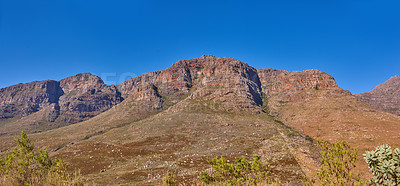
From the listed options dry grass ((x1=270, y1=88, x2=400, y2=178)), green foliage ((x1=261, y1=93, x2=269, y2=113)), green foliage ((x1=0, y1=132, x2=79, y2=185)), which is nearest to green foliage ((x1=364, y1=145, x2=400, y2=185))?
green foliage ((x1=0, y1=132, x2=79, y2=185))

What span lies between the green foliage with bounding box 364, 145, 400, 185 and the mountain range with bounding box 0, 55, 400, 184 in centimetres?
1935

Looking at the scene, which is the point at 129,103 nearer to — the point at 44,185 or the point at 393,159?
the point at 44,185

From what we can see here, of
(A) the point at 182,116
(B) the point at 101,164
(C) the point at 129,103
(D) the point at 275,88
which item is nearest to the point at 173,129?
(A) the point at 182,116

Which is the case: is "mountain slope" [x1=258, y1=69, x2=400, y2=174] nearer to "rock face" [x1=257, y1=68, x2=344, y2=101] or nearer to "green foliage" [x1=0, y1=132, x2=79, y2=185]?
"rock face" [x1=257, y1=68, x2=344, y2=101]

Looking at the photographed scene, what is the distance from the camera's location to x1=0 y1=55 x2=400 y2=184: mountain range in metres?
36.3

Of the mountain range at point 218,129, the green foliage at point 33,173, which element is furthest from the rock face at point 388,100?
the green foliage at point 33,173

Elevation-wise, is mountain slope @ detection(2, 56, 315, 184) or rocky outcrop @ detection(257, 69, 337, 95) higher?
rocky outcrop @ detection(257, 69, 337, 95)

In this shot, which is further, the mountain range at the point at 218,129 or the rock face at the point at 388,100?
the rock face at the point at 388,100

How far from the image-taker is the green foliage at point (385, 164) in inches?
195

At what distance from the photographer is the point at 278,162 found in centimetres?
3338

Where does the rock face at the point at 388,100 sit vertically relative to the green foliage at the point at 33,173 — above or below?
above

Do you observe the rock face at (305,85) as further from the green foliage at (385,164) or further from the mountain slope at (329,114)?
the green foliage at (385,164)

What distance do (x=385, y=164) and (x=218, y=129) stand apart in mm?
71797

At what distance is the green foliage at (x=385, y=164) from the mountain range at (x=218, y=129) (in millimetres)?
19354
